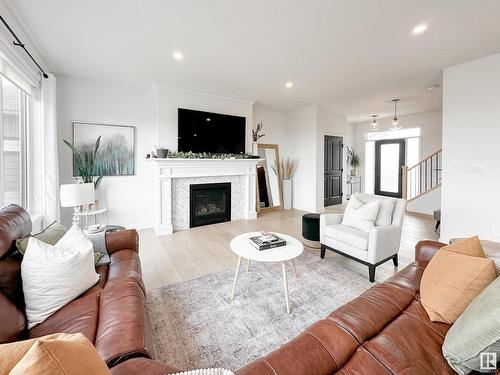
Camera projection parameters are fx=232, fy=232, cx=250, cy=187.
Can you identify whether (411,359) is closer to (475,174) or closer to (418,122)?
(475,174)

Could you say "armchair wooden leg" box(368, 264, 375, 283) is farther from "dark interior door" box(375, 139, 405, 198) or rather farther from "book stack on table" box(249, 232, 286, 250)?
"dark interior door" box(375, 139, 405, 198)

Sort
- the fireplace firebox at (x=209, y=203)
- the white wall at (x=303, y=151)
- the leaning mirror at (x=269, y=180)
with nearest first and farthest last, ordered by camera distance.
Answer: the fireplace firebox at (x=209, y=203) < the white wall at (x=303, y=151) < the leaning mirror at (x=269, y=180)

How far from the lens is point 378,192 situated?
26.0 feet

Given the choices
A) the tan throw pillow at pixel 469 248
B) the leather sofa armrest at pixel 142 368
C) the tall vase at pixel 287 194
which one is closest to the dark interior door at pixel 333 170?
the tall vase at pixel 287 194

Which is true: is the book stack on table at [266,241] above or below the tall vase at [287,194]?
below

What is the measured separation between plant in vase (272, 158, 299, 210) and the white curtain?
15.5 feet

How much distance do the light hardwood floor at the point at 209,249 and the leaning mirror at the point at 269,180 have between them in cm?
86

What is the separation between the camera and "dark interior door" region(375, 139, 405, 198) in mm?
7211

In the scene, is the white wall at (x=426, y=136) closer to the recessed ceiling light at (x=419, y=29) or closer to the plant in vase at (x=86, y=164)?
the recessed ceiling light at (x=419, y=29)

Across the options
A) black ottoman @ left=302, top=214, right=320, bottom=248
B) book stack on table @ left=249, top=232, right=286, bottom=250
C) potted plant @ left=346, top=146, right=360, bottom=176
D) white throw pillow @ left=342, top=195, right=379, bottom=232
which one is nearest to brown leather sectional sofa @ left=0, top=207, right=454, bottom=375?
book stack on table @ left=249, top=232, right=286, bottom=250

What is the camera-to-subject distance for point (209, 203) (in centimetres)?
492

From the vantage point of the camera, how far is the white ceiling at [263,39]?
2209 millimetres

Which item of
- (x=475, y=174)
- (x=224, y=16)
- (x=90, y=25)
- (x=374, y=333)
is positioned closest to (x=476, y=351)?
(x=374, y=333)

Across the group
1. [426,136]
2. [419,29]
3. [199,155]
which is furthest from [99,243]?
[426,136]
